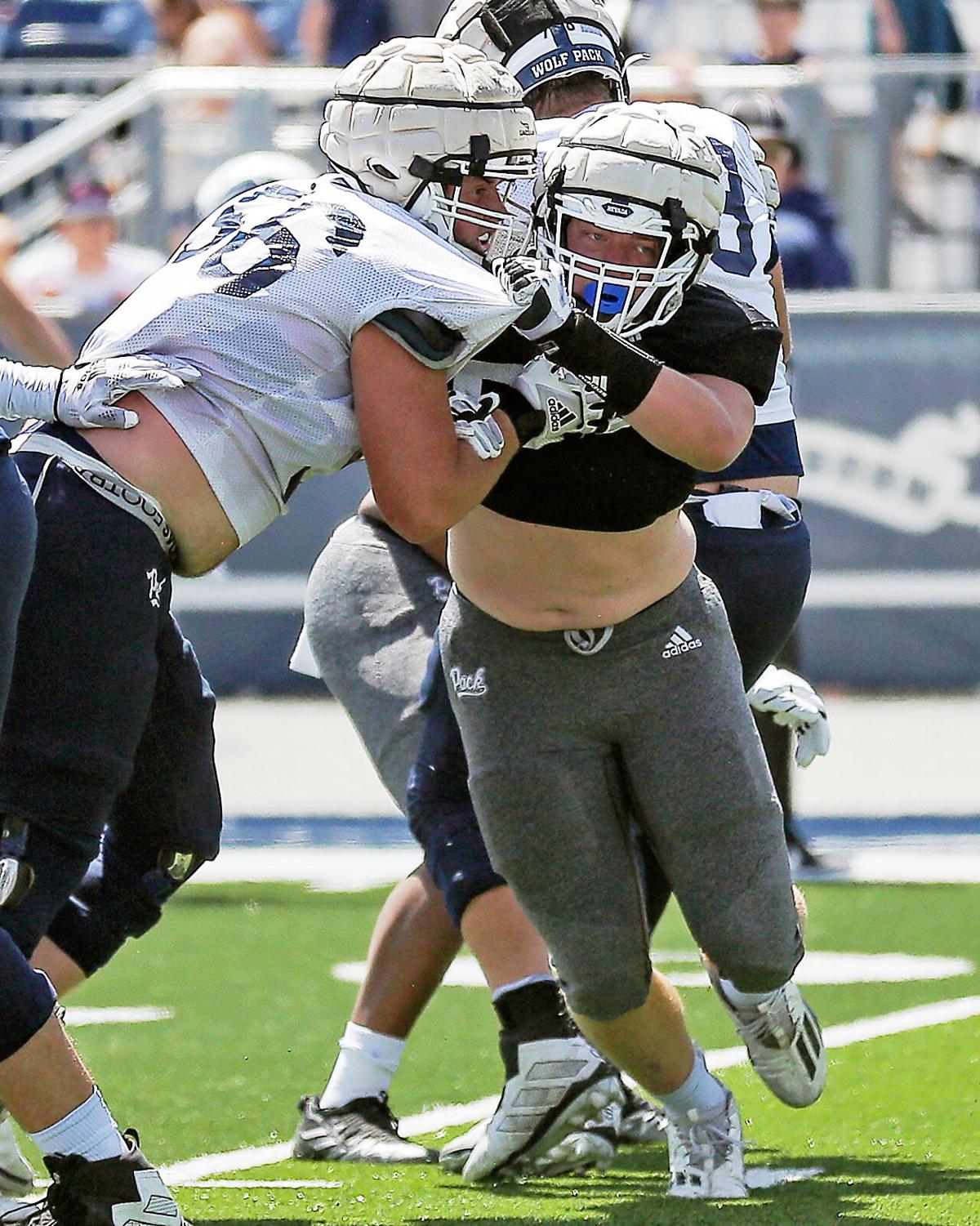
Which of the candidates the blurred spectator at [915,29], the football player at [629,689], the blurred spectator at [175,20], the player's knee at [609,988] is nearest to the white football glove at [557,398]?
the football player at [629,689]

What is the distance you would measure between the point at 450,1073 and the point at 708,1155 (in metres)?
1.08

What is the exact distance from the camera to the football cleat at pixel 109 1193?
10.2 ft

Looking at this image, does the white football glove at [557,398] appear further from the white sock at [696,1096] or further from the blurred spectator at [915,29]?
the blurred spectator at [915,29]

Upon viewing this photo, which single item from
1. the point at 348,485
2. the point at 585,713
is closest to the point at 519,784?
the point at 585,713

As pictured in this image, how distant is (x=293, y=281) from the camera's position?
10.7 feet

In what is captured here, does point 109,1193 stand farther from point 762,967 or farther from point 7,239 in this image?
point 7,239

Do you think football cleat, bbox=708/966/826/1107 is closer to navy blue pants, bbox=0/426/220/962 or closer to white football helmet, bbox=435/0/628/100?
navy blue pants, bbox=0/426/220/962

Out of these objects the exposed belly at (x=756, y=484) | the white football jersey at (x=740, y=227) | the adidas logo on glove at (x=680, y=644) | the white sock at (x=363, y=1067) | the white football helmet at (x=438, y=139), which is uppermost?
the white football helmet at (x=438, y=139)

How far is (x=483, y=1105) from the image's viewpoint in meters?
4.39

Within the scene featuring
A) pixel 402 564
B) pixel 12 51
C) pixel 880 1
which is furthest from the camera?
pixel 12 51

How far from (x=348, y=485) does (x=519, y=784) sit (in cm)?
653

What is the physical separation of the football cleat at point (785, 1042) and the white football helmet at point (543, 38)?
156cm

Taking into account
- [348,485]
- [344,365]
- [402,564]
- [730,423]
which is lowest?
[348,485]

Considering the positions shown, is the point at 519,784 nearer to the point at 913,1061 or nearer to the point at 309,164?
the point at 913,1061
